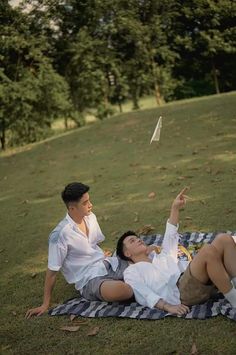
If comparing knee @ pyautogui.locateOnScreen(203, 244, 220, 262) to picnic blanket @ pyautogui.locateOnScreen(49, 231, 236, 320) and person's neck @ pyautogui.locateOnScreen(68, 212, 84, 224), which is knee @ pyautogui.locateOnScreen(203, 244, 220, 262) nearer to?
picnic blanket @ pyautogui.locateOnScreen(49, 231, 236, 320)

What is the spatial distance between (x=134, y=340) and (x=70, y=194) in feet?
4.48

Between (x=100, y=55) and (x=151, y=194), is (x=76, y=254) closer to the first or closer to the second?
(x=151, y=194)

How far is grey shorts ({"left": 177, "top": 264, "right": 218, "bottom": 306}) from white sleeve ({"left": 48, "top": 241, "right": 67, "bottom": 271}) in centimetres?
107

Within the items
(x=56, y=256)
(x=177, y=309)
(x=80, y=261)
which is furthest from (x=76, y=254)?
(x=177, y=309)

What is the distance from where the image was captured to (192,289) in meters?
3.54

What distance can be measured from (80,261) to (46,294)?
439 mm

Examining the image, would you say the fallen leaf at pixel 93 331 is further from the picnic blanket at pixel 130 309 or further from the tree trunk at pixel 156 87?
the tree trunk at pixel 156 87

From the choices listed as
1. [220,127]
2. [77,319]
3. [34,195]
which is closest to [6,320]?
[77,319]

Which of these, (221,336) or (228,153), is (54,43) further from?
(221,336)

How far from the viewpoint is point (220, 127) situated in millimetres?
11359

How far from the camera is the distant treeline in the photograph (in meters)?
19.2

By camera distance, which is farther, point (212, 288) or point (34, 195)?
point (34, 195)

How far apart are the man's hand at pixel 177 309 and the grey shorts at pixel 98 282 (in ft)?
1.95

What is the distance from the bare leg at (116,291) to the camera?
12.5 ft
